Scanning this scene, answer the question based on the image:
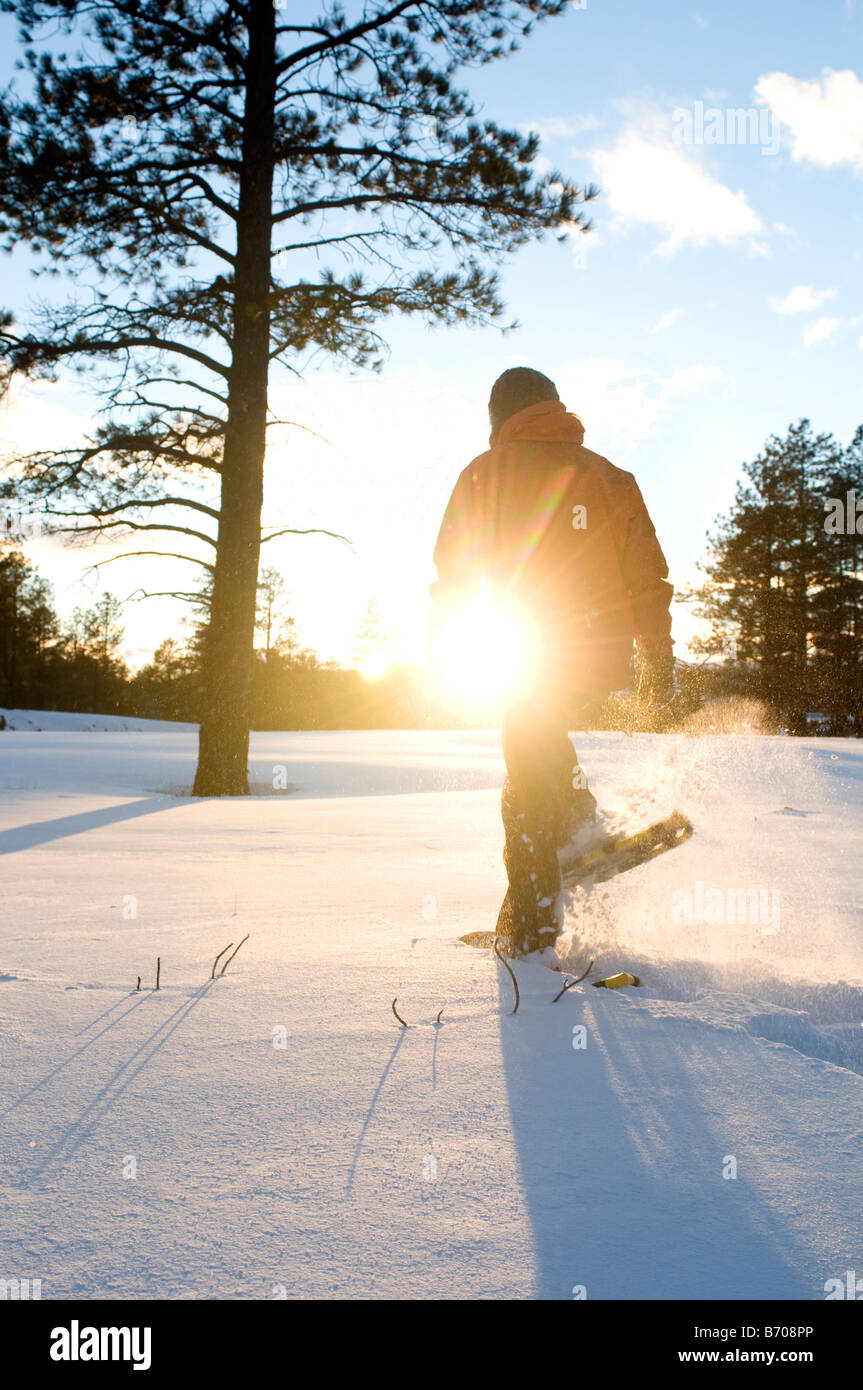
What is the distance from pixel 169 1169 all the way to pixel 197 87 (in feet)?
31.8

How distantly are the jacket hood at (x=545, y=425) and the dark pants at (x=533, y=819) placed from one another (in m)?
0.85

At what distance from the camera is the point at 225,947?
2320 mm

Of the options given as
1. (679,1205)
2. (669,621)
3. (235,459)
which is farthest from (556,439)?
(235,459)

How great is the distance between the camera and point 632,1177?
1.18 m

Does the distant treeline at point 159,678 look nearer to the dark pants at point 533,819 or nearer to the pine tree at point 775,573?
the pine tree at point 775,573

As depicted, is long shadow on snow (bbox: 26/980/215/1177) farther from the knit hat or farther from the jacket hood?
the knit hat

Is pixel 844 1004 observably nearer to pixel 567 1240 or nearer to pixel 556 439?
pixel 567 1240

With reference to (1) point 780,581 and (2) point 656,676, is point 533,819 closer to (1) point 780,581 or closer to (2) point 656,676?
(2) point 656,676

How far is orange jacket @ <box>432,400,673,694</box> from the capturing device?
2.46 metres

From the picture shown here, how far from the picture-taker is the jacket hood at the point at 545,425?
2521mm

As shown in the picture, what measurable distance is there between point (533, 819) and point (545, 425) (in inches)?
48.5

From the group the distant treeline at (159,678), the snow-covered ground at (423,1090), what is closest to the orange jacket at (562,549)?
the snow-covered ground at (423,1090)

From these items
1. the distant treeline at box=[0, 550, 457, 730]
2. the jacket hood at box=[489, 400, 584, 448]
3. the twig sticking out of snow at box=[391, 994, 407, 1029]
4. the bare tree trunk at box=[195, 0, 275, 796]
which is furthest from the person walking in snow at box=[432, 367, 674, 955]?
the distant treeline at box=[0, 550, 457, 730]
